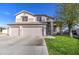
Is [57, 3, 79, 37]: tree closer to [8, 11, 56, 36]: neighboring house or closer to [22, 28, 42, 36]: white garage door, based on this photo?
[8, 11, 56, 36]: neighboring house

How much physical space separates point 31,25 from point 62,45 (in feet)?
2.75

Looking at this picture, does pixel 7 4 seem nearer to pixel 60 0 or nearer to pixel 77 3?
pixel 60 0

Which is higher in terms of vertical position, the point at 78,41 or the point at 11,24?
the point at 11,24

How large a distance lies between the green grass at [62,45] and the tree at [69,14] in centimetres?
18

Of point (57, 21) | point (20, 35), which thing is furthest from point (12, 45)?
point (57, 21)

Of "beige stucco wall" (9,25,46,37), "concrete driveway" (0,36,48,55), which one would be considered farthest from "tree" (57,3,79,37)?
"concrete driveway" (0,36,48,55)

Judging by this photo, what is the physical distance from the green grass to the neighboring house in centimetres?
21

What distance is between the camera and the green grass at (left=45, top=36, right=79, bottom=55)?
17.6ft

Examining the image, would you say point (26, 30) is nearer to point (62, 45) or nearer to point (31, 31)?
point (31, 31)

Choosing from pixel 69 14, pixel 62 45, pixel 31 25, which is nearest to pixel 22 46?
pixel 31 25

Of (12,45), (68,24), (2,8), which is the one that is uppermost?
(2,8)

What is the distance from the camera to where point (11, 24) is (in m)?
5.53

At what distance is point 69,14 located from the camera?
546 centimetres

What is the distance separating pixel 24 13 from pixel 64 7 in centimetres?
90
